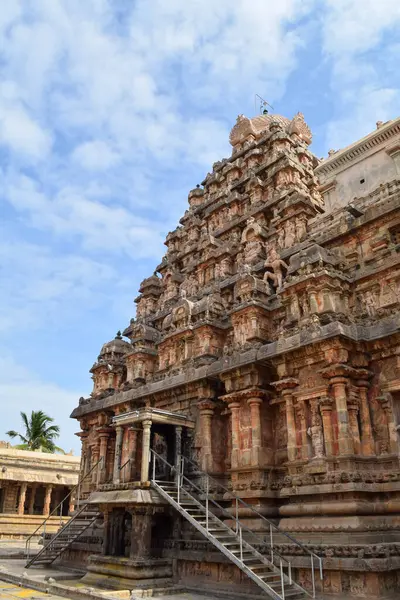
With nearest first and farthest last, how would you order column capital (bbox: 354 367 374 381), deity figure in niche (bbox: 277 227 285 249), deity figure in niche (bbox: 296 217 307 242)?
column capital (bbox: 354 367 374 381)
deity figure in niche (bbox: 296 217 307 242)
deity figure in niche (bbox: 277 227 285 249)

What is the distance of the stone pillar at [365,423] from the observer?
14219mm

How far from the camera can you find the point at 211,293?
23.8m

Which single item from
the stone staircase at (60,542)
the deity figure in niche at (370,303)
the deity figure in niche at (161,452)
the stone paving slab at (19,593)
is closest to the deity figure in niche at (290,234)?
the deity figure in niche at (370,303)

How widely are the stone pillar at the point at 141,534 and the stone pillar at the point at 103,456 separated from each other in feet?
31.9

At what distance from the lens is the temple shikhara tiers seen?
13.3m

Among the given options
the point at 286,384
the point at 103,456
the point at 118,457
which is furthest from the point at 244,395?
the point at 103,456

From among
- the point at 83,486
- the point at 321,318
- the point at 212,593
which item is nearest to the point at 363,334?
the point at 321,318

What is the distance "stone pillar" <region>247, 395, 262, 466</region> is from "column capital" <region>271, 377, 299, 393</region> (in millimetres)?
1097

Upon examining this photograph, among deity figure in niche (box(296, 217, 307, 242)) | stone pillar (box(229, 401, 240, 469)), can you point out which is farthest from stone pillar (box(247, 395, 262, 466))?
deity figure in niche (box(296, 217, 307, 242))

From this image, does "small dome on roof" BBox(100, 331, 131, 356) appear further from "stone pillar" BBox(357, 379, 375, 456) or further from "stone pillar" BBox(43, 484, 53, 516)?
"stone pillar" BBox(43, 484, 53, 516)

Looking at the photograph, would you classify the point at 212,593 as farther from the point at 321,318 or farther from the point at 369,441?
the point at 321,318

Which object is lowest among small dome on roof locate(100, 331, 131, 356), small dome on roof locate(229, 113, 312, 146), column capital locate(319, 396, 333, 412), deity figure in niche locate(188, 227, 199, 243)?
→ column capital locate(319, 396, 333, 412)

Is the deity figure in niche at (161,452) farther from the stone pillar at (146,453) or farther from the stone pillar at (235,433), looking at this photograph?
the stone pillar at (235,433)

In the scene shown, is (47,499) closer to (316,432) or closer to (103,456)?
(103,456)
